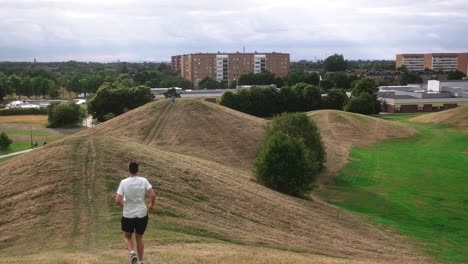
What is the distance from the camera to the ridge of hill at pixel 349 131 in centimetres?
6272

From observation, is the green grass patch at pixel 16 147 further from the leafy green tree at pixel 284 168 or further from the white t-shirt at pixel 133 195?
the white t-shirt at pixel 133 195

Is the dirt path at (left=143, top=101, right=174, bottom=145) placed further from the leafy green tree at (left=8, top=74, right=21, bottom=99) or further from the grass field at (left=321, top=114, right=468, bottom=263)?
the leafy green tree at (left=8, top=74, right=21, bottom=99)

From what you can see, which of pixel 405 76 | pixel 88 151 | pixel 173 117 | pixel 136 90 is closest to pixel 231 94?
pixel 136 90

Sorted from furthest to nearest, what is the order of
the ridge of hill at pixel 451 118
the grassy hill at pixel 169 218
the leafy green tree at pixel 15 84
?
the leafy green tree at pixel 15 84, the ridge of hill at pixel 451 118, the grassy hill at pixel 169 218

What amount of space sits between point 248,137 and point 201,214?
29903 mm

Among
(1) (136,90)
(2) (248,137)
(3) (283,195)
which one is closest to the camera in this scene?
(3) (283,195)

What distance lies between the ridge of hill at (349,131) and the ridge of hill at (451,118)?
31.6ft

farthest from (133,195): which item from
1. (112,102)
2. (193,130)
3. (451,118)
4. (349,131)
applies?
(451,118)

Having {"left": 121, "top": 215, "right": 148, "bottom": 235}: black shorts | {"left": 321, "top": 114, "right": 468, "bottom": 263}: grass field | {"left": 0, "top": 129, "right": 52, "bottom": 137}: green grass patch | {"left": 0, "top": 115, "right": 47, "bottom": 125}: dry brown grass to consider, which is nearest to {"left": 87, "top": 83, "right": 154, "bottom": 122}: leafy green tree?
{"left": 0, "top": 115, "right": 47, "bottom": 125}: dry brown grass

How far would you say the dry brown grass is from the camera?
86.1 m

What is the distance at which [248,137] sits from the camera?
178 feet

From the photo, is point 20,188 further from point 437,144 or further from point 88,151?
point 437,144

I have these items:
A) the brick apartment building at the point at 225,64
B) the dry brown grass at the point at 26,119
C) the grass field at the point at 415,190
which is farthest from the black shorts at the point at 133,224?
the brick apartment building at the point at 225,64

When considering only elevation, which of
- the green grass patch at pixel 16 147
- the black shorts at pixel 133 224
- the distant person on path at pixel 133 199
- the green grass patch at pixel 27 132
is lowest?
the green grass patch at pixel 16 147
